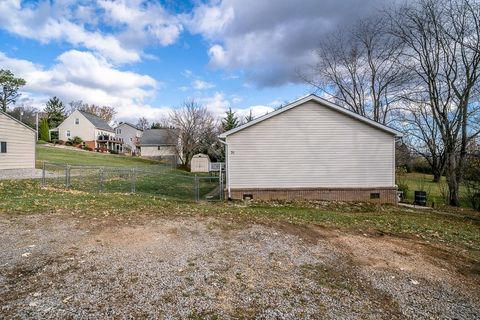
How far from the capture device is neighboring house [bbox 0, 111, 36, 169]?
2011 centimetres

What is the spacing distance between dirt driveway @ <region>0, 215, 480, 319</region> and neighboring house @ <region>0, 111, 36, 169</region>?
17282 mm

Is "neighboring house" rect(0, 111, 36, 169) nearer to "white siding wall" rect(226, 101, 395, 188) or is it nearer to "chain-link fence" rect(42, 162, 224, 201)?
"chain-link fence" rect(42, 162, 224, 201)

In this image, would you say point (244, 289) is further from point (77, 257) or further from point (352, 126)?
point (352, 126)

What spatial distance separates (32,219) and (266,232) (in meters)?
5.73

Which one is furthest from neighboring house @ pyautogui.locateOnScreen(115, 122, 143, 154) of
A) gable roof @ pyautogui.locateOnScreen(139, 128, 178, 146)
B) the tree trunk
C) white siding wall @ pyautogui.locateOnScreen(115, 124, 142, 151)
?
the tree trunk

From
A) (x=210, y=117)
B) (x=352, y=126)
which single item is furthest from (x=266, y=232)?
(x=210, y=117)

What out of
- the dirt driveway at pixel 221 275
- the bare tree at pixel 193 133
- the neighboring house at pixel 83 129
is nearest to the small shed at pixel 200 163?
the bare tree at pixel 193 133

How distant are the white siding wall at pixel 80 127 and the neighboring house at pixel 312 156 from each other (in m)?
42.1

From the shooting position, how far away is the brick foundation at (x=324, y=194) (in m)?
14.3

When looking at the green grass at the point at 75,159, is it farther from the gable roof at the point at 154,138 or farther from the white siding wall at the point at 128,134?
the white siding wall at the point at 128,134

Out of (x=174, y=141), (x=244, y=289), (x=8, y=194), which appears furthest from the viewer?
(x=174, y=141)

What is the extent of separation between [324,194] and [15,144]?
2095 centimetres

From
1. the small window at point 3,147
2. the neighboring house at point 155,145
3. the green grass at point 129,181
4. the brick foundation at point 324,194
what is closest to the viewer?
the brick foundation at point 324,194

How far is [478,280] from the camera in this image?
4695mm
